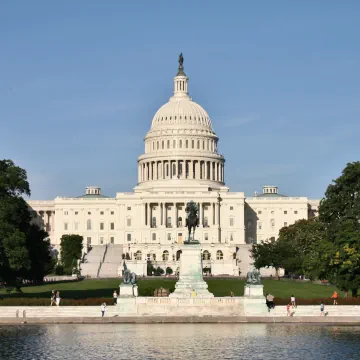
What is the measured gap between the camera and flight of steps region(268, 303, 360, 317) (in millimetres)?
67750

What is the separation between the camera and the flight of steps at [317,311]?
67750 mm

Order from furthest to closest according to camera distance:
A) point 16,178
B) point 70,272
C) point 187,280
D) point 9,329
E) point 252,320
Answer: point 70,272
point 16,178
point 187,280
point 252,320
point 9,329

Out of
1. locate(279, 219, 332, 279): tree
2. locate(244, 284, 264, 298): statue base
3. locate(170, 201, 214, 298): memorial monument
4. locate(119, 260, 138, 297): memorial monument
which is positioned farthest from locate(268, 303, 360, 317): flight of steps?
locate(279, 219, 332, 279): tree

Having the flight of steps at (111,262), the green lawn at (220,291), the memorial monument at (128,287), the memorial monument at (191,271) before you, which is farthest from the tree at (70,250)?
the memorial monument at (128,287)

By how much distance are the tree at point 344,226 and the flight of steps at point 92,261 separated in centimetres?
5673

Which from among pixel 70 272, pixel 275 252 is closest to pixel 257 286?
pixel 275 252

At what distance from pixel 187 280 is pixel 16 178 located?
16807 mm

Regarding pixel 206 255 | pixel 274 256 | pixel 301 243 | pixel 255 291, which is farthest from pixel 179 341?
pixel 206 255

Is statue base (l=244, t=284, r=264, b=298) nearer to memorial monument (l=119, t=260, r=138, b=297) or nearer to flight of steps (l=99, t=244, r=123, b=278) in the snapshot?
memorial monument (l=119, t=260, r=138, b=297)

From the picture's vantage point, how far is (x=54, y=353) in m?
49.7

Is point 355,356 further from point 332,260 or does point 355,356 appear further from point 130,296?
Answer: point 332,260

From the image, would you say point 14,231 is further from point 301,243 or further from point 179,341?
point 301,243

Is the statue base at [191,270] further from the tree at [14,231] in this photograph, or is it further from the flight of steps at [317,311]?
the tree at [14,231]

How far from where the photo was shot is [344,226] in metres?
90.4
